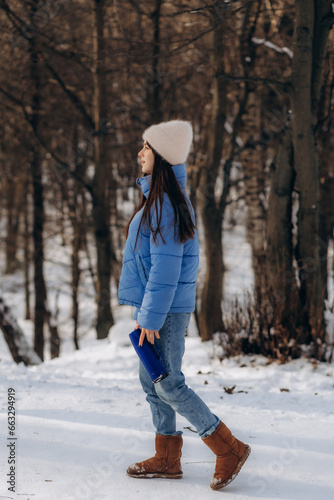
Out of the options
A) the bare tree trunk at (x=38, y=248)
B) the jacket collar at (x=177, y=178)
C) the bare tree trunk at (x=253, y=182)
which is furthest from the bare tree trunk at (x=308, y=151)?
the bare tree trunk at (x=38, y=248)

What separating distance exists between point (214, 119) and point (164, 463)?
6365 mm

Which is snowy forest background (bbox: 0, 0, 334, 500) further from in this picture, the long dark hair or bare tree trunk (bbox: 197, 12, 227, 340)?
the long dark hair

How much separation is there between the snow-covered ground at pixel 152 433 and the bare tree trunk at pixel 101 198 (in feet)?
15.4

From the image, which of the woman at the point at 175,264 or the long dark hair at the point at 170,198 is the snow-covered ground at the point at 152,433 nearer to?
the woman at the point at 175,264

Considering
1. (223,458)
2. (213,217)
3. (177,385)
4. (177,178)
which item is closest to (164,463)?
(223,458)

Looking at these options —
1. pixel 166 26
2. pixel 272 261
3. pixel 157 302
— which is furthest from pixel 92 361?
pixel 166 26

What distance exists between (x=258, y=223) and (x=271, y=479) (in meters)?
8.38

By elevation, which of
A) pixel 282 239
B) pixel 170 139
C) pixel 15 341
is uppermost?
pixel 170 139

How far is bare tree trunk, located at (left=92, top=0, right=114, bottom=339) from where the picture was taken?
30.0 ft

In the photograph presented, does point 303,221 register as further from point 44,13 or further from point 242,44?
point 44,13

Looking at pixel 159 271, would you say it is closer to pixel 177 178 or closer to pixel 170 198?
pixel 170 198

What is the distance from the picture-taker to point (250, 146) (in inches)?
378

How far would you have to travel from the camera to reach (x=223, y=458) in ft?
9.52

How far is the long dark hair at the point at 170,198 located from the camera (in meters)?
2.83
